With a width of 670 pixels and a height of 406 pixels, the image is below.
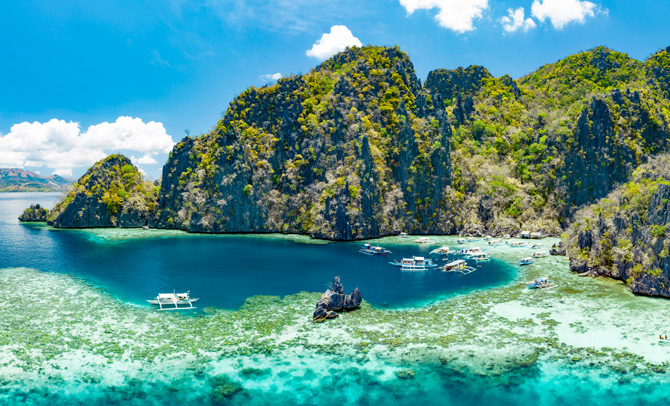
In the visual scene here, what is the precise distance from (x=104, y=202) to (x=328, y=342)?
5650 inches

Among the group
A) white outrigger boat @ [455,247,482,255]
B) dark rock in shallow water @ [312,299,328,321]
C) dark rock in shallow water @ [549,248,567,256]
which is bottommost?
dark rock in shallow water @ [312,299,328,321]

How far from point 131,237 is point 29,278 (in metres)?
58.5

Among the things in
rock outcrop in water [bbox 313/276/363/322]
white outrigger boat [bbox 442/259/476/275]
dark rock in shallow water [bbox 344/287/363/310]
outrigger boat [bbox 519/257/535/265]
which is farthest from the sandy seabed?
outrigger boat [bbox 519/257/535/265]

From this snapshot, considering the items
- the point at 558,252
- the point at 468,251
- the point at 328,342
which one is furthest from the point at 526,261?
the point at 328,342

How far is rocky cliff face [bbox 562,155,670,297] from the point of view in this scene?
57469 mm

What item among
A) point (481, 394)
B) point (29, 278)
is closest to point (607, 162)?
point (481, 394)

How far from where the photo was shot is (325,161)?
138 meters

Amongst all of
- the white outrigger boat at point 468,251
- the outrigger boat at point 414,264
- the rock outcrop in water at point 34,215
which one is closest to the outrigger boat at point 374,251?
the outrigger boat at point 414,264

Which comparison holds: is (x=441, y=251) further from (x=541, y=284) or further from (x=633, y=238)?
(x=633, y=238)

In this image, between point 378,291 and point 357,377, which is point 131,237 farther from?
point 357,377

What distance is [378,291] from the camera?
64500mm

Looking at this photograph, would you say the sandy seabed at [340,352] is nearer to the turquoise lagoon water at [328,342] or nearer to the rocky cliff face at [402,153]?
the turquoise lagoon water at [328,342]

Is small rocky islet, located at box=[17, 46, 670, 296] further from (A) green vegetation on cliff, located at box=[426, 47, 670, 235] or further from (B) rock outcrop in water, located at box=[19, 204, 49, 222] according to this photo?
(B) rock outcrop in water, located at box=[19, 204, 49, 222]

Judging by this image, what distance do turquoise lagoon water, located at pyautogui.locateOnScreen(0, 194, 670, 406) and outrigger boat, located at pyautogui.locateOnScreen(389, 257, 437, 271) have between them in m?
4.02
